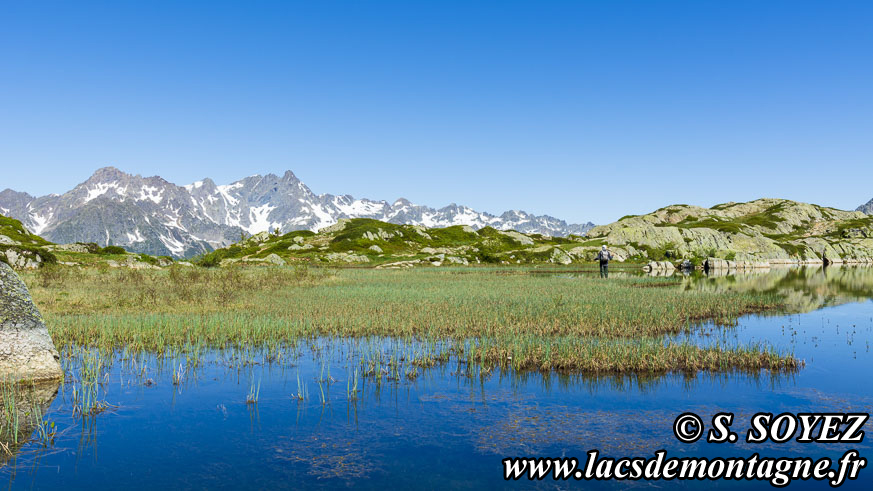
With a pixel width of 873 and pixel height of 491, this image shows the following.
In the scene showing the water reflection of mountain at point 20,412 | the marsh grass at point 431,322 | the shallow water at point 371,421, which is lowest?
the shallow water at point 371,421

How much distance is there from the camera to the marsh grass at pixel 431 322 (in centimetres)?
1936

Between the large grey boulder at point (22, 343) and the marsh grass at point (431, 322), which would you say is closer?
the large grey boulder at point (22, 343)

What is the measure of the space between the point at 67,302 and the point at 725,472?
113 feet

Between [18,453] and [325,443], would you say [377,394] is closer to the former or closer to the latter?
[325,443]

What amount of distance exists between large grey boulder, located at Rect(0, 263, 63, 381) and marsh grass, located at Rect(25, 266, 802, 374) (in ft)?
13.0

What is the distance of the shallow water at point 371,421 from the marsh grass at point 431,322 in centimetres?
131

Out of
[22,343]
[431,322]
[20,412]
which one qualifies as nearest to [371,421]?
[20,412]

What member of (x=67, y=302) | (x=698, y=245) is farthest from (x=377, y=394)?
(x=698, y=245)

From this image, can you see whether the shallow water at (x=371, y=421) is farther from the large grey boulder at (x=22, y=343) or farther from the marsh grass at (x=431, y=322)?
the marsh grass at (x=431, y=322)

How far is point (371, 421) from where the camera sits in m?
13.3

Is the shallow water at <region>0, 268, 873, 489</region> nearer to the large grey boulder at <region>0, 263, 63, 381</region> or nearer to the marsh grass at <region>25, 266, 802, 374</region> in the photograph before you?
the large grey boulder at <region>0, 263, 63, 381</region>

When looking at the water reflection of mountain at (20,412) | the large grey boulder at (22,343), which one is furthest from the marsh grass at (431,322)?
the water reflection of mountain at (20,412)

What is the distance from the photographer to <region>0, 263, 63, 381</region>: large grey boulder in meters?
16.2

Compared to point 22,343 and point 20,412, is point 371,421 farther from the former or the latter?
point 22,343
